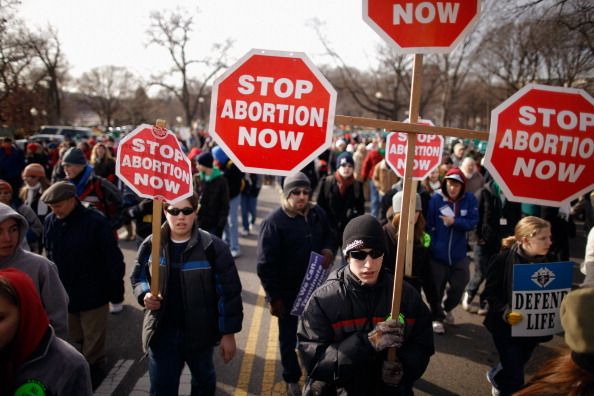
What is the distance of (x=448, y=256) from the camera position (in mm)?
4539

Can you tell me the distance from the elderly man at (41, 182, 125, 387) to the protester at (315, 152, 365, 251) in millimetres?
3095

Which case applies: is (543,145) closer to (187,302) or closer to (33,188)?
(187,302)

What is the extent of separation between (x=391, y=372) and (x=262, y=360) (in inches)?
87.0

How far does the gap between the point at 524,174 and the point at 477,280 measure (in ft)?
13.4

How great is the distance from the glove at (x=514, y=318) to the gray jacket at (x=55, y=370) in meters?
2.70

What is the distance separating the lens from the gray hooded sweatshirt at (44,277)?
2527 millimetres

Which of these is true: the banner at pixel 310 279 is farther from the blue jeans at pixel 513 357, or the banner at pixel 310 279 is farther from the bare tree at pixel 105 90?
the bare tree at pixel 105 90

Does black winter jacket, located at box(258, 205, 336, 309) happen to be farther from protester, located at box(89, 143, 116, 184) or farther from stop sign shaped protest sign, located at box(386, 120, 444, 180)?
protester, located at box(89, 143, 116, 184)

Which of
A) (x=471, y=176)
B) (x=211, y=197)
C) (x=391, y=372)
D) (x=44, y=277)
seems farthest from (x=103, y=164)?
(x=391, y=372)

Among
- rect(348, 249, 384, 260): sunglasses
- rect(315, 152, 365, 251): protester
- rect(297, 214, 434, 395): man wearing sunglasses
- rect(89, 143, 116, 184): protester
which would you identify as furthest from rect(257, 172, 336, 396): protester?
Answer: rect(89, 143, 116, 184): protester

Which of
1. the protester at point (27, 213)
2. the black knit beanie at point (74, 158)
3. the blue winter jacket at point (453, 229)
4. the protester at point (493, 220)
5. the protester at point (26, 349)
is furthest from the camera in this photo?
the protester at point (493, 220)

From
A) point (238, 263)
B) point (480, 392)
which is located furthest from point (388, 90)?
point (480, 392)

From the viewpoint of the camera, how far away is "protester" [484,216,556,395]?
3.06 m

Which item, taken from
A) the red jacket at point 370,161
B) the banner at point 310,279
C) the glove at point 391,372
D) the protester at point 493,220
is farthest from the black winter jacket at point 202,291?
the red jacket at point 370,161
